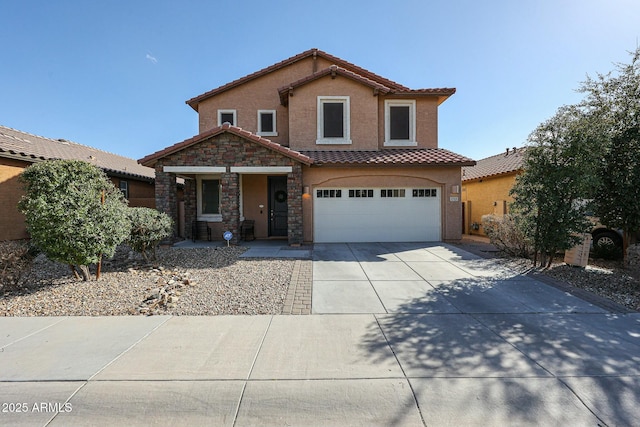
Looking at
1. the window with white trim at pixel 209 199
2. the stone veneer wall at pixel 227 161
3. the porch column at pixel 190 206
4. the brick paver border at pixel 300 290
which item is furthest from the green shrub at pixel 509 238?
the porch column at pixel 190 206

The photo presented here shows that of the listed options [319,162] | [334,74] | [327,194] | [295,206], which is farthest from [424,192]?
[334,74]

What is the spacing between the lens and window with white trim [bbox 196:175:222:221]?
12531 mm

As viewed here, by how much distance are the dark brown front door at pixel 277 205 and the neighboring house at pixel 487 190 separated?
10.3 m

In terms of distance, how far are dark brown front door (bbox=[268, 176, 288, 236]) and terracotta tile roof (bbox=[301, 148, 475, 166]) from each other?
1825 mm

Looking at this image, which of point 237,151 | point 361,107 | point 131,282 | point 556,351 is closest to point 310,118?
point 361,107

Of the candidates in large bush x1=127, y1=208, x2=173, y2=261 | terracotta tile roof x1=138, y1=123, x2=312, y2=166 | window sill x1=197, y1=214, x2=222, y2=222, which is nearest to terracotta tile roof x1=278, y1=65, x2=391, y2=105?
terracotta tile roof x1=138, y1=123, x2=312, y2=166

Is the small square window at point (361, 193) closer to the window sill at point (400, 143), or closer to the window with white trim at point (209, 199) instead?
the window sill at point (400, 143)

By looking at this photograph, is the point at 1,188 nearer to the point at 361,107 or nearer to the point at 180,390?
the point at 180,390

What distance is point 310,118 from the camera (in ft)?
→ 41.3

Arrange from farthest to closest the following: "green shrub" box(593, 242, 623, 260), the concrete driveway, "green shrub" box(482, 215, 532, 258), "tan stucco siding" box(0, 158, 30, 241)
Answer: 1. "tan stucco siding" box(0, 158, 30, 241)
2. "green shrub" box(593, 242, 623, 260)
3. "green shrub" box(482, 215, 532, 258)
4. the concrete driveway

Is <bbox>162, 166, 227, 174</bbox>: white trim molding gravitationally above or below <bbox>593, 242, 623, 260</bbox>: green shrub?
above

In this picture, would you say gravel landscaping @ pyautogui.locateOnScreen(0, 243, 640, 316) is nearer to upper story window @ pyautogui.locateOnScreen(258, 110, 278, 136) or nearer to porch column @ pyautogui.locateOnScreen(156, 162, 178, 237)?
porch column @ pyautogui.locateOnScreen(156, 162, 178, 237)

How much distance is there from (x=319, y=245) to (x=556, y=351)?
818 centimetres

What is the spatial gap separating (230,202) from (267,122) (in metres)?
5.19
